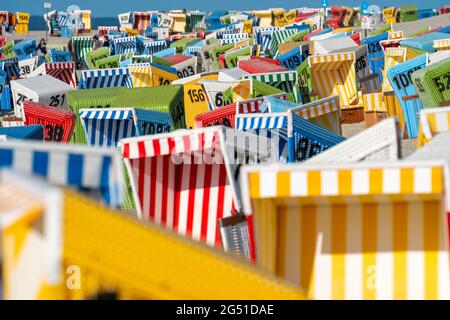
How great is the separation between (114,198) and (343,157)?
7.76ft

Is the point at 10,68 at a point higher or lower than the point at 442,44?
lower

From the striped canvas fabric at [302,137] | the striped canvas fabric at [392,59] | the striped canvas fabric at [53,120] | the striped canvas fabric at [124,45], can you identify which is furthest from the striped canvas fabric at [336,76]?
the striped canvas fabric at [124,45]

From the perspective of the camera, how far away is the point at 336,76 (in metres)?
18.6

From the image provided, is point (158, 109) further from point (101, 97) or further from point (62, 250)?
point (62, 250)

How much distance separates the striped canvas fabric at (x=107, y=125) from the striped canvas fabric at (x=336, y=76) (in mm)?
7788

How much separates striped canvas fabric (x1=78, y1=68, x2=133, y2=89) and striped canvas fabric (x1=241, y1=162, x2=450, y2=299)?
14584mm

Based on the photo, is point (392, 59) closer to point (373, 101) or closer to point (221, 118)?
point (373, 101)

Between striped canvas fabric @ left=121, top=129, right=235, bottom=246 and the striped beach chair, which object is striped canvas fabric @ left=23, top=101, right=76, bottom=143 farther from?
the striped beach chair

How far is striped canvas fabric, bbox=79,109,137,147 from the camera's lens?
1040 cm

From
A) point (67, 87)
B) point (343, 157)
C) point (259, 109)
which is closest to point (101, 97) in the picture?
point (259, 109)

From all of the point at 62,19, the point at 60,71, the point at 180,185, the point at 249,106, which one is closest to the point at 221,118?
the point at 249,106

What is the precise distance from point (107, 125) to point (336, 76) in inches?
337

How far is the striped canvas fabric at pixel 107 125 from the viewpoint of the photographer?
34.1ft

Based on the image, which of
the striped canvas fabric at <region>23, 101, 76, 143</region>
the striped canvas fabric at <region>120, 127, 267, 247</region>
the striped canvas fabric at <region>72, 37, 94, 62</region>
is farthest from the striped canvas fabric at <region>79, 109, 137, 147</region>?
the striped canvas fabric at <region>72, 37, 94, 62</region>
